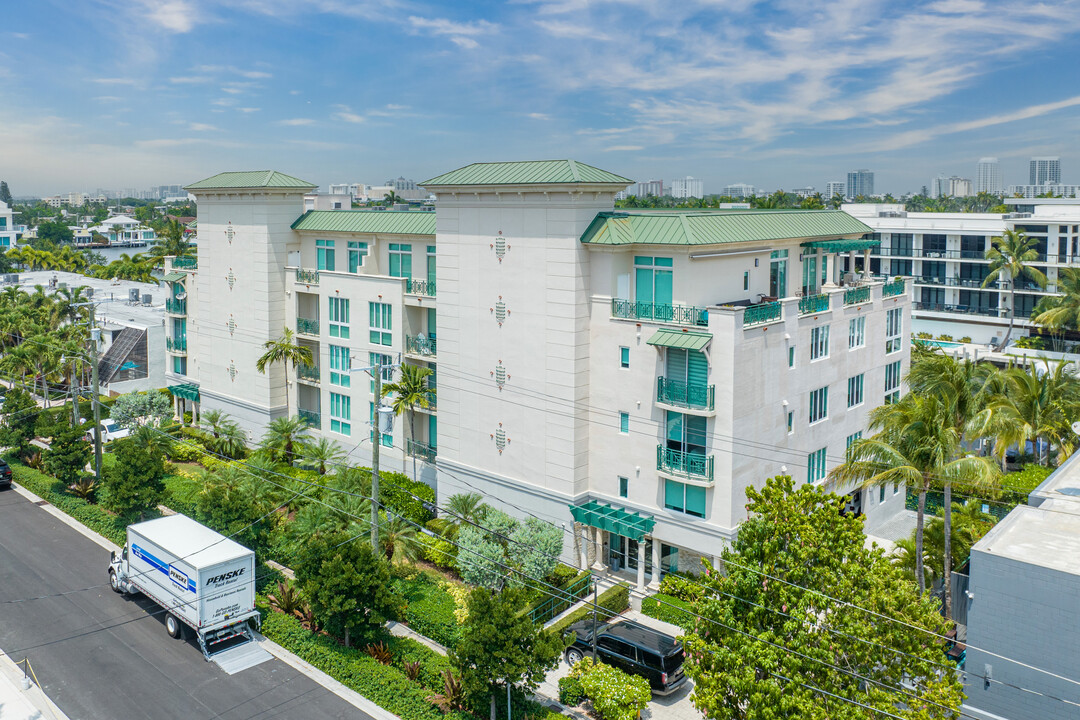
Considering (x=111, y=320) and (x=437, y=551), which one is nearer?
(x=437, y=551)

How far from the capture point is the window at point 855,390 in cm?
4025

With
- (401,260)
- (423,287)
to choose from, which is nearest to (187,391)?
(401,260)

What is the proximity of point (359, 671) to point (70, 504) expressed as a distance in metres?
23.4

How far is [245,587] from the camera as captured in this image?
30062mm

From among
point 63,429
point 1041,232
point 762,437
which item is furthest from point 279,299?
point 1041,232

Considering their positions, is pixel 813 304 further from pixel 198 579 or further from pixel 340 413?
pixel 198 579

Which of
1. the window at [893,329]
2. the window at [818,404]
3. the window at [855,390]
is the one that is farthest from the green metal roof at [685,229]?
the window at [893,329]

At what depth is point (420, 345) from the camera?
142ft

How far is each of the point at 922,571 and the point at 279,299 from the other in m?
36.5

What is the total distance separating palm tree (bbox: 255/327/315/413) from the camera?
158 feet

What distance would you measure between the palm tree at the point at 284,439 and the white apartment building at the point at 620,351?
172 inches

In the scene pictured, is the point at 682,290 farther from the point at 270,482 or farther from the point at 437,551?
the point at 270,482

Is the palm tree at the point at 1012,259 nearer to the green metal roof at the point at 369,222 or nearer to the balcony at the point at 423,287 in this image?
the balcony at the point at 423,287

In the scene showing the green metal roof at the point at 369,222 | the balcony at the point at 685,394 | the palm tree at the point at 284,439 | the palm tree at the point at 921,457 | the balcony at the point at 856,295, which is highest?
the green metal roof at the point at 369,222
